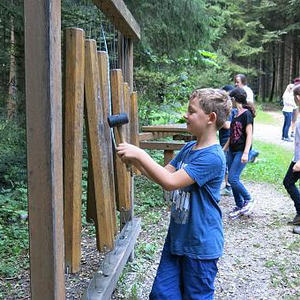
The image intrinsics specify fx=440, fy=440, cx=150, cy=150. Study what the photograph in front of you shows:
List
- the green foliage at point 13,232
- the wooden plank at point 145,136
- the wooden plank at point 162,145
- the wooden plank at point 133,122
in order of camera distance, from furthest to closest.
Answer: the wooden plank at point 145,136 → the wooden plank at point 162,145 → the green foliage at point 13,232 → the wooden plank at point 133,122

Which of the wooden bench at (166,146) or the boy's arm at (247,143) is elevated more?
the boy's arm at (247,143)

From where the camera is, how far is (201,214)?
2594 millimetres

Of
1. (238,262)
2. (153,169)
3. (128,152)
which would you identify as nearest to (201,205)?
(153,169)

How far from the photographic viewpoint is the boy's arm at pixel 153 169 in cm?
229

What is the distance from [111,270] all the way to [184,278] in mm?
797

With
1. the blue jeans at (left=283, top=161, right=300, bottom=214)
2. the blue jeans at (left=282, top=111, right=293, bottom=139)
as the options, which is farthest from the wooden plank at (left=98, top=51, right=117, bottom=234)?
the blue jeans at (left=282, top=111, right=293, bottom=139)

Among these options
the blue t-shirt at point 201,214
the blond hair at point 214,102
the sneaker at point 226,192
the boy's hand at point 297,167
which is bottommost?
the sneaker at point 226,192

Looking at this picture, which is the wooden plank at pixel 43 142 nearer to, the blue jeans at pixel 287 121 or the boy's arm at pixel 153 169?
the boy's arm at pixel 153 169

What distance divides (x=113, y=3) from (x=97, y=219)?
1538mm

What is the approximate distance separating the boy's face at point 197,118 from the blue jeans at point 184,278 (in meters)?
0.75

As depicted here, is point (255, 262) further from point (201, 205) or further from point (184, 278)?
point (201, 205)

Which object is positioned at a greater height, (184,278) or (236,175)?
(184,278)

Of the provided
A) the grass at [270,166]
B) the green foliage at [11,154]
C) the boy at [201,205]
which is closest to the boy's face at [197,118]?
the boy at [201,205]

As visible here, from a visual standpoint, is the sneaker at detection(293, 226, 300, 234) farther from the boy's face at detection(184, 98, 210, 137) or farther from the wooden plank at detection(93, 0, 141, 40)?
the boy's face at detection(184, 98, 210, 137)
